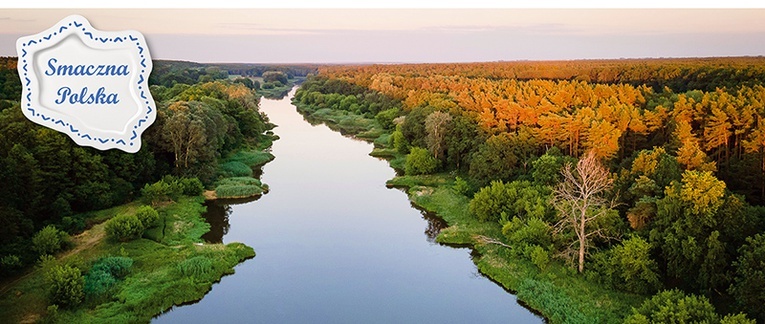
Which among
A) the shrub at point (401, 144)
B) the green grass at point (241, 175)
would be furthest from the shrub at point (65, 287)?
the shrub at point (401, 144)

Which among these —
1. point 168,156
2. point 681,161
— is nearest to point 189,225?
point 168,156

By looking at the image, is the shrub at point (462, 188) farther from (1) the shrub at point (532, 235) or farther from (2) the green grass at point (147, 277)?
(2) the green grass at point (147, 277)

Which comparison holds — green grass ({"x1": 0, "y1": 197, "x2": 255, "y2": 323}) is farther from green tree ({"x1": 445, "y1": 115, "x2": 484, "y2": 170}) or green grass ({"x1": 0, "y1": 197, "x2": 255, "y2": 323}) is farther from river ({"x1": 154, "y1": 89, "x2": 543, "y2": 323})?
green tree ({"x1": 445, "y1": 115, "x2": 484, "y2": 170})

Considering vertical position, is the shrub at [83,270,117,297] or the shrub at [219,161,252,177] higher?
the shrub at [219,161,252,177]

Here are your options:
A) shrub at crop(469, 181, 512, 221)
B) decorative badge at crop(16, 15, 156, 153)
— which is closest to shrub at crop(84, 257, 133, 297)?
decorative badge at crop(16, 15, 156, 153)

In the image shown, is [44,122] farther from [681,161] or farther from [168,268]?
[681,161]

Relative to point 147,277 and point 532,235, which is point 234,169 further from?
point 532,235

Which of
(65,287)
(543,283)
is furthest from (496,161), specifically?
(65,287)
